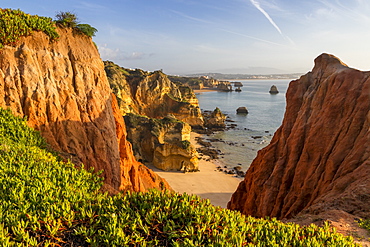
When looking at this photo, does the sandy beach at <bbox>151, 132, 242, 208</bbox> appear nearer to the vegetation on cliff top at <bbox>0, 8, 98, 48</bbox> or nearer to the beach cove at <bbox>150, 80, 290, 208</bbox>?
the beach cove at <bbox>150, 80, 290, 208</bbox>

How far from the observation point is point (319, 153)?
15.0 metres

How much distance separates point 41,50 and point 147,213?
13365mm

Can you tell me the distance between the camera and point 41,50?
13953mm

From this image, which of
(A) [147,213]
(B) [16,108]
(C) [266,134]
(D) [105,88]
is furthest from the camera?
(C) [266,134]

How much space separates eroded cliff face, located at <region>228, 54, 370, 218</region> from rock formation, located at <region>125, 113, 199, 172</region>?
1841cm

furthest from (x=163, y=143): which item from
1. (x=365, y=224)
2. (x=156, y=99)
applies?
(x=156, y=99)

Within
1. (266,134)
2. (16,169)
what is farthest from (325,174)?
(266,134)

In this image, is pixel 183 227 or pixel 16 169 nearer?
pixel 183 227

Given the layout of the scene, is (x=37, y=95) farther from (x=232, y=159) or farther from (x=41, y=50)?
(x=232, y=159)

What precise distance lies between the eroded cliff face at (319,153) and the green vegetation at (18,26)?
58.9 ft

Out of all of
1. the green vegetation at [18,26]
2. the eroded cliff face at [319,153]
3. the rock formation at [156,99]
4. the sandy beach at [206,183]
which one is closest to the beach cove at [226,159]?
the sandy beach at [206,183]

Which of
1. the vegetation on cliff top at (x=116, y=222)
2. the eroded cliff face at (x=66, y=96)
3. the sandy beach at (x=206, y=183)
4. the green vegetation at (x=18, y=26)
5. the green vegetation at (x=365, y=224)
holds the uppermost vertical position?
the green vegetation at (x=18, y=26)

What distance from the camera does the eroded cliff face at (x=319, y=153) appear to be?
37.2 feet

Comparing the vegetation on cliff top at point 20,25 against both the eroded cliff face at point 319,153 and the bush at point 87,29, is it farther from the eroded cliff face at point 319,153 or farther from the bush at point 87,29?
the eroded cliff face at point 319,153
